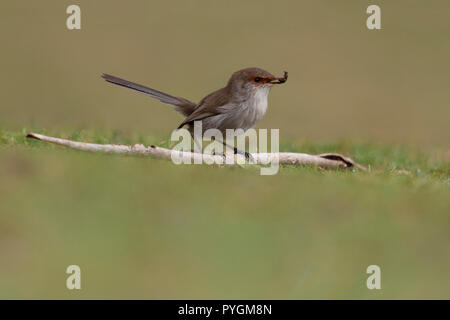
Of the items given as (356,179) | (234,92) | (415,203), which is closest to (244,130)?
(234,92)

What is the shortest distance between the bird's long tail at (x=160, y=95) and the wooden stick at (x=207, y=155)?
139 centimetres

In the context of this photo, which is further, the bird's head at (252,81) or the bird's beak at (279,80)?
the bird's head at (252,81)

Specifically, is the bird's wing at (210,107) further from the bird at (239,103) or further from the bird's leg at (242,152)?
the bird's leg at (242,152)

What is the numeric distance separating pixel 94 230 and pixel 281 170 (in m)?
3.77

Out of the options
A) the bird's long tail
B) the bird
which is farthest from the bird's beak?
the bird's long tail

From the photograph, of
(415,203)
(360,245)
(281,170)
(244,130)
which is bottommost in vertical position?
(360,245)

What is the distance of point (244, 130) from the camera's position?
31.0 feet

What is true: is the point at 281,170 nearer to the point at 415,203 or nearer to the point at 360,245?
the point at 415,203

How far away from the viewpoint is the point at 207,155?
8.80 metres

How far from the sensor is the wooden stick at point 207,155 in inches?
324

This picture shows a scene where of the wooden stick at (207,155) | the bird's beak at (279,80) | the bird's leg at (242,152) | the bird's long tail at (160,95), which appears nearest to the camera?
the wooden stick at (207,155)

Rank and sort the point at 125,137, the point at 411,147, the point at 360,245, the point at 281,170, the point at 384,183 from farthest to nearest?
the point at 411,147 < the point at 125,137 < the point at 281,170 < the point at 384,183 < the point at 360,245

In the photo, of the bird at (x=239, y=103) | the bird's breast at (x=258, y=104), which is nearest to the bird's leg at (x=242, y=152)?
the bird at (x=239, y=103)

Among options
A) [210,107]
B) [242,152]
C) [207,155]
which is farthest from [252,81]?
[207,155]
